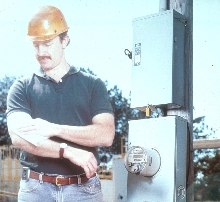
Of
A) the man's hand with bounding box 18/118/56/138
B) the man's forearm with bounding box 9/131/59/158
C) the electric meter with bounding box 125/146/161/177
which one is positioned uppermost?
the man's hand with bounding box 18/118/56/138

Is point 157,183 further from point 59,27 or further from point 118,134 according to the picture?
point 59,27

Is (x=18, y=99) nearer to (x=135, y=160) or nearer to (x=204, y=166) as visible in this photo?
(x=135, y=160)

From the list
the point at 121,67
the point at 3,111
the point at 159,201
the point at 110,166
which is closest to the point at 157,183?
the point at 159,201

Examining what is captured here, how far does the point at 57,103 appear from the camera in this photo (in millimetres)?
3141

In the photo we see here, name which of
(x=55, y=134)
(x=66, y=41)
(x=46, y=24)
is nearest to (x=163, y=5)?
(x=66, y=41)

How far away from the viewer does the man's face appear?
10.6 feet

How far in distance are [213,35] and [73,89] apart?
1.10 metres

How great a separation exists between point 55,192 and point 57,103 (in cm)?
55

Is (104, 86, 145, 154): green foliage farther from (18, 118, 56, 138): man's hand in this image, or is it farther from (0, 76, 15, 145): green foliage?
(0, 76, 15, 145): green foliage

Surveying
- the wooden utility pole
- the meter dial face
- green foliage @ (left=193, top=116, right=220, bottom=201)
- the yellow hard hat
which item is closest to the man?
the yellow hard hat

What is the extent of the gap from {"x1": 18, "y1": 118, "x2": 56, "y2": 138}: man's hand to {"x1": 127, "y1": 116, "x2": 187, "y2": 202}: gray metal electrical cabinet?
0.51 m

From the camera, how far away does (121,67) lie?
345 cm

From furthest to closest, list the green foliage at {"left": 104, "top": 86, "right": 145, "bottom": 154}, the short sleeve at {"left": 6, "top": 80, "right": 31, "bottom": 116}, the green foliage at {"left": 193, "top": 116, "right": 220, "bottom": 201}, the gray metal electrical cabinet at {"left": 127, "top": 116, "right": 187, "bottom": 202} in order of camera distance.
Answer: the green foliage at {"left": 193, "top": 116, "right": 220, "bottom": 201} < the green foliage at {"left": 104, "top": 86, "right": 145, "bottom": 154} < the short sleeve at {"left": 6, "top": 80, "right": 31, "bottom": 116} < the gray metal electrical cabinet at {"left": 127, "top": 116, "right": 187, "bottom": 202}

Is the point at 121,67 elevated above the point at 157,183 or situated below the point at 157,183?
above
